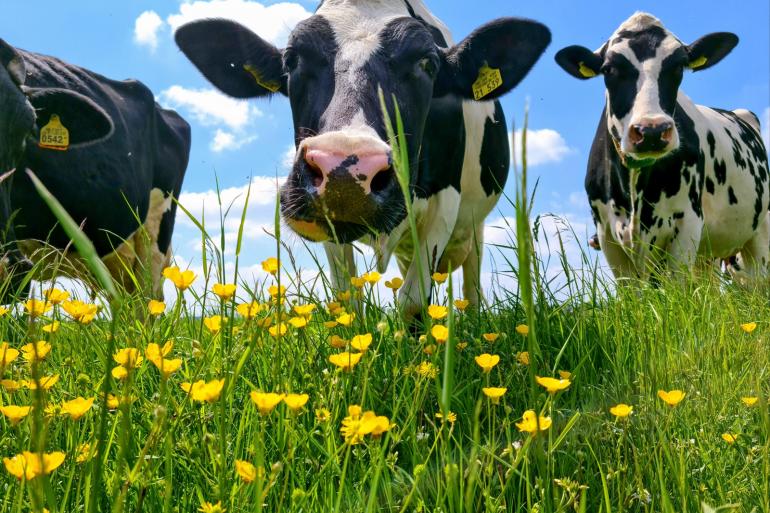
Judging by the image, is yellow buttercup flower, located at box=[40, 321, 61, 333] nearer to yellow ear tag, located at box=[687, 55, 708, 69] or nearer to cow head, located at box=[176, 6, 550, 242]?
cow head, located at box=[176, 6, 550, 242]

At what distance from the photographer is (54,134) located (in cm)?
589

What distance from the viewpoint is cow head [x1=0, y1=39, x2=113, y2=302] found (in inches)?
202

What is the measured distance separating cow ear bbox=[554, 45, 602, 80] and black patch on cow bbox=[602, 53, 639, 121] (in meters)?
0.22

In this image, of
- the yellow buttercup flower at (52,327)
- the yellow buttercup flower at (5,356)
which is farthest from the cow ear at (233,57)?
the yellow buttercup flower at (5,356)

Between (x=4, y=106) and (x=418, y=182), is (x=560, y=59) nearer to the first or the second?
(x=418, y=182)

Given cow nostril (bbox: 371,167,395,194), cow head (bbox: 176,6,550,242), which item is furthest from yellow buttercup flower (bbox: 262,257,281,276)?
cow nostril (bbox: 371,167,395,194)

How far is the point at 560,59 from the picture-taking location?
765 cm

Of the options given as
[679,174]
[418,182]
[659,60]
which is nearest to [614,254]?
[679,174]

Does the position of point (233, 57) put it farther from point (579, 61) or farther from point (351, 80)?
point (579, 61)

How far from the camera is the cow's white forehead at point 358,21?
392 centimetres

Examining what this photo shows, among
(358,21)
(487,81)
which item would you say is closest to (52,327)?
(358,21)

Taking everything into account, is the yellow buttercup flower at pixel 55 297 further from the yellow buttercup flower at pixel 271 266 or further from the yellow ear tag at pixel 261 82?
the yellow ear tag at pixel 261 82

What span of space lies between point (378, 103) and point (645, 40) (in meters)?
4.78

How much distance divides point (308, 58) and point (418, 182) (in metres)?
1.19
